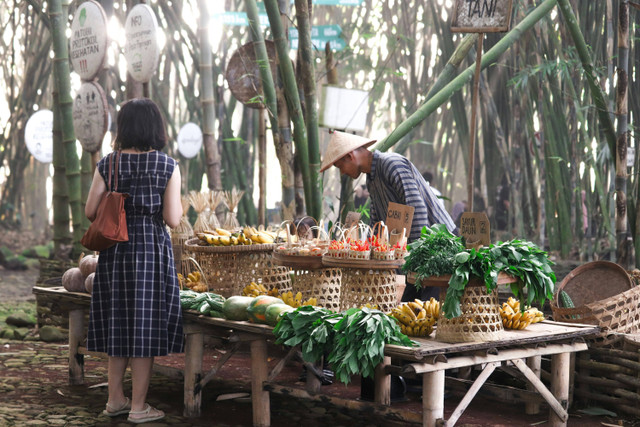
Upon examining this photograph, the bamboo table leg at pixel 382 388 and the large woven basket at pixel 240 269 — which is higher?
the large woven basket at pixel 240 269

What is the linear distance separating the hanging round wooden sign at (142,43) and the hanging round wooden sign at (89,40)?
7.3 inches

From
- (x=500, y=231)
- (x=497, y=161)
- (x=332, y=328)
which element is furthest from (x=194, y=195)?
(x=500, y=231)

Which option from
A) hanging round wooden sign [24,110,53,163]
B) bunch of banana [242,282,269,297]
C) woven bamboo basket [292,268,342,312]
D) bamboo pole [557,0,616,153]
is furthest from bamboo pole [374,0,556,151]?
hanging round wooden sign [24,110,53,163]

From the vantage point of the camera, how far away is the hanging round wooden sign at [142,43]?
5086 millimetres

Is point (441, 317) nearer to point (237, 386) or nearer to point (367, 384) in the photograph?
point (367, 384)

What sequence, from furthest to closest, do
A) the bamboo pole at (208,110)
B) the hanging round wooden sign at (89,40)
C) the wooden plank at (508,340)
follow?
the bamboo pole at (208,110) < the hanging round wooden sign at (89,40) < the wooden plank at (508,340)

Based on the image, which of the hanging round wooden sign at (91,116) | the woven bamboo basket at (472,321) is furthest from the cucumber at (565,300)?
the hanging round wooden sign at (91,116)

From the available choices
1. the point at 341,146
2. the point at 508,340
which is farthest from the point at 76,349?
the point at 508,340

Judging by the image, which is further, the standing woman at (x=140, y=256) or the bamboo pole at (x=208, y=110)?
the bamboo pole at (x=208, y=110)

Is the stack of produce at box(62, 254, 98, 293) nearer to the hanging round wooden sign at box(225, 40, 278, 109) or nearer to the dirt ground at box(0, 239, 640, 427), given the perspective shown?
the dirt ground at box(0, 239, 640, 427)

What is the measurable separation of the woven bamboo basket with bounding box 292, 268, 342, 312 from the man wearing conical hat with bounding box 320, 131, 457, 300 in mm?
503

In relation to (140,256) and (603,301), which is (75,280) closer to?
(140,256)

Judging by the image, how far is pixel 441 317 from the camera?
8.86 feet

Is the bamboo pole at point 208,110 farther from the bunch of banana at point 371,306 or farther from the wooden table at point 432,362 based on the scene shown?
the bunch of banana at point 371,306
